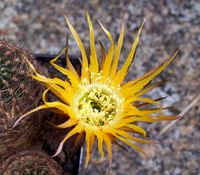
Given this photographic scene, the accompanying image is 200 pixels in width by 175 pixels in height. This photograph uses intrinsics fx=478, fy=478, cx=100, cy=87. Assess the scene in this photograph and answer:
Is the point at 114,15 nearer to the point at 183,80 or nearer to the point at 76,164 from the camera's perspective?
the point at 183,80

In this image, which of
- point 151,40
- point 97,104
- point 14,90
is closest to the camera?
point 14,90

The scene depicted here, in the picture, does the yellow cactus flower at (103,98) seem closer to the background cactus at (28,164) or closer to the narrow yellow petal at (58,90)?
the narrow yellow petal at (58,90)

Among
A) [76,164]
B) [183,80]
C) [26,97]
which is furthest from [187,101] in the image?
[26,97]

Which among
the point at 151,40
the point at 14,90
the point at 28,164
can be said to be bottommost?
the point at 28,164

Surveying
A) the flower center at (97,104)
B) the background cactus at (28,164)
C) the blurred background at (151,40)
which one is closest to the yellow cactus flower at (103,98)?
the flower center at (97,104)

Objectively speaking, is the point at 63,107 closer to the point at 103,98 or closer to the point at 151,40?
the point at 103,98

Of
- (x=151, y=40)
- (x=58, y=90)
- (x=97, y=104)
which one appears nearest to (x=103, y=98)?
(x=97, y=104)
